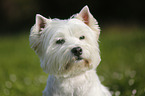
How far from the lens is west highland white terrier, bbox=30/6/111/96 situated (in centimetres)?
356

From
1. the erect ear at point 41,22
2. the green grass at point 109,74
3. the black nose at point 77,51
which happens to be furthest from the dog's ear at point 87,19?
the green grass at point 109,74

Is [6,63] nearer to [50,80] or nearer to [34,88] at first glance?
[34,88]

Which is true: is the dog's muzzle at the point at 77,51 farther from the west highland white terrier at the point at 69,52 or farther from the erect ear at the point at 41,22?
the erect ear at the point at 41,22

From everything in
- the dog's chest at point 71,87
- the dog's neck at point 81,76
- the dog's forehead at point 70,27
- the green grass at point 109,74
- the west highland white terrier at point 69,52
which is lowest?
the green grass at point 109,74

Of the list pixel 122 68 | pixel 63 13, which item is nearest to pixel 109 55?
pixel 122 68

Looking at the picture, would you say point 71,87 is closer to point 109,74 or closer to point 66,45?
point 66,45

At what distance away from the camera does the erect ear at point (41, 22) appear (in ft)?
12.4

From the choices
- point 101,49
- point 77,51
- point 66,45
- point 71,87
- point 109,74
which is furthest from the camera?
point 101,49

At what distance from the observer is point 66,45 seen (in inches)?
141

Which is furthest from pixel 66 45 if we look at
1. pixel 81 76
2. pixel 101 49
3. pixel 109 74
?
pixel 101 49

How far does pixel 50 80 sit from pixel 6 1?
19.8 meters

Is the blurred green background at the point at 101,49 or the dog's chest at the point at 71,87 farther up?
the dog's chest at the point at 71,87

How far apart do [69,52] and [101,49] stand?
7096mm

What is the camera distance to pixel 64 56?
3.52 meters
